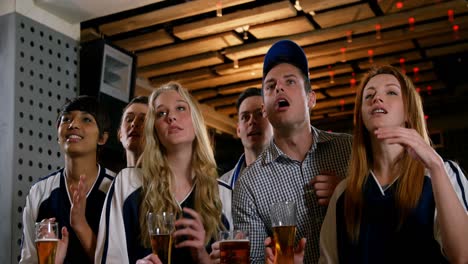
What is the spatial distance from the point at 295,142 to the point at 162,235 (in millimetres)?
945

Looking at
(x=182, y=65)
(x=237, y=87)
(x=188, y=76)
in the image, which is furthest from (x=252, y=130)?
(x=237, y=87)

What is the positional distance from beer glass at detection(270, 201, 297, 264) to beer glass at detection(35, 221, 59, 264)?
30.8 inches

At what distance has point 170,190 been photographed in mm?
2457

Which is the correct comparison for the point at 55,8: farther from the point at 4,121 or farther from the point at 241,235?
the point at 241,235

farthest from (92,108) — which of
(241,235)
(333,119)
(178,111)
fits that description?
(333,119)

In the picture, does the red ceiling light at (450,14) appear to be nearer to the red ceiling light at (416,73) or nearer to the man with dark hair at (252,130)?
the red ceiling light at (416,73)

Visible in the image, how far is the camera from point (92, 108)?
2941 mm

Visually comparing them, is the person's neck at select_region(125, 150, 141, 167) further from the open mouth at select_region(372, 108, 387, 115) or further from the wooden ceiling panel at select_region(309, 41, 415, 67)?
the wooden ceiling panel at select_region(309, 41, 415, 67)

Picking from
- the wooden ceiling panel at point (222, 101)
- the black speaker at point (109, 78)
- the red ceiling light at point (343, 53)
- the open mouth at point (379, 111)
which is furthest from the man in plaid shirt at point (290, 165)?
the wooden ceiling panel at point (222, 101)

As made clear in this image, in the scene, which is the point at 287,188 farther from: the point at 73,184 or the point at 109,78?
the point at 109,78

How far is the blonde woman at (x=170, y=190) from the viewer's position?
7.54ft

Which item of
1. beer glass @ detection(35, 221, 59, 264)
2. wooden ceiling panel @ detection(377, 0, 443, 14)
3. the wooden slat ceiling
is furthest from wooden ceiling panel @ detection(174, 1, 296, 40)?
beer glass @ detection(35, 221, 59, 264)

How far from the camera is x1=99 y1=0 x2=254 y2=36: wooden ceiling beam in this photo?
4.38 m

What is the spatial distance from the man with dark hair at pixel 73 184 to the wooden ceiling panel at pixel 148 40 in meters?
2.31
